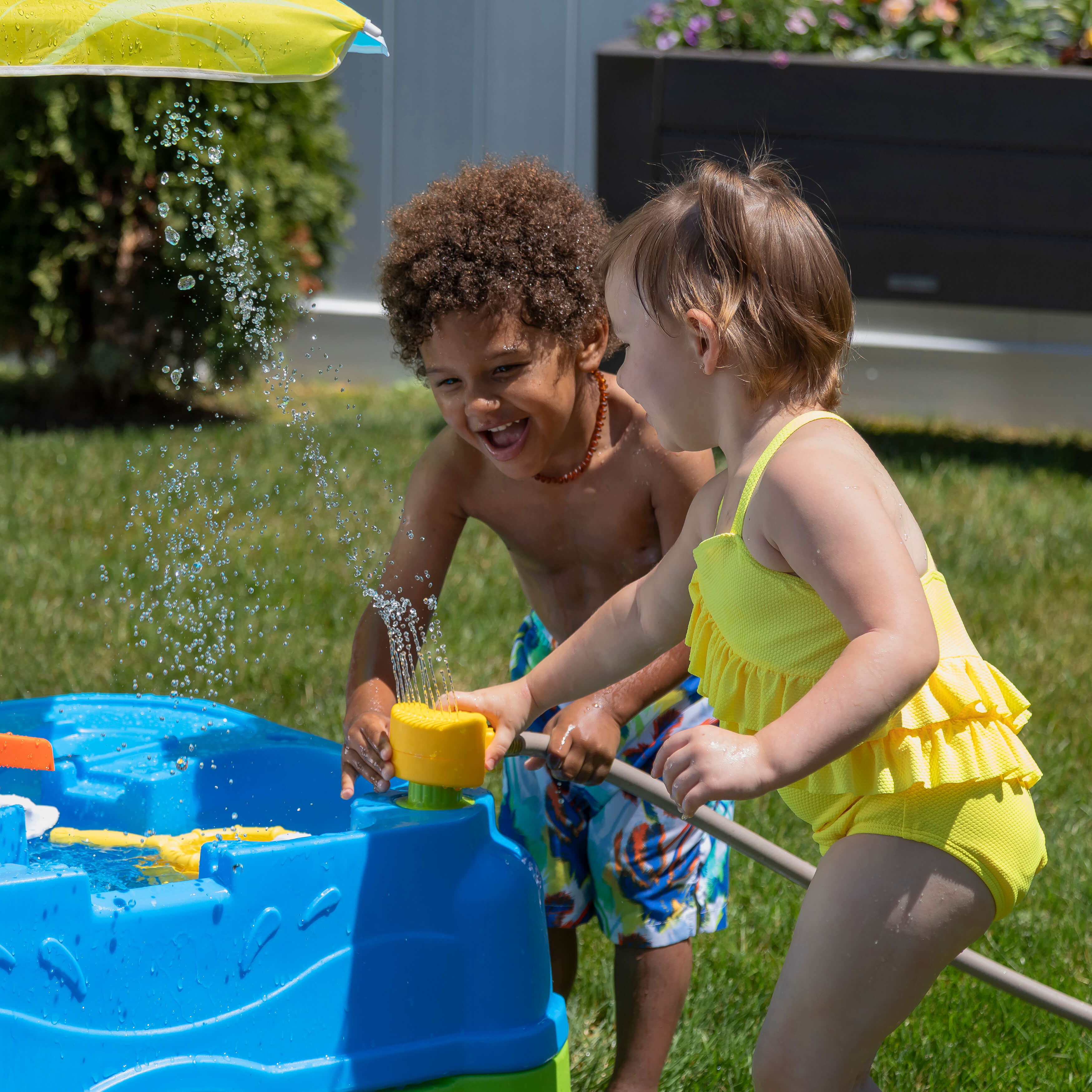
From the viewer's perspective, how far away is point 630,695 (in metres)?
1.61

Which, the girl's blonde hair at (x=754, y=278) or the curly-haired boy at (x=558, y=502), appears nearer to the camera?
the girl's blonde hair at (x=754, y=278)

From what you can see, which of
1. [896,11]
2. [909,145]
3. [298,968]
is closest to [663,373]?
[298,968]

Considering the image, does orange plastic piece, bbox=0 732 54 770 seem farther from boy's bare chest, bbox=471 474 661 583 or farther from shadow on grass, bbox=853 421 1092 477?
shadow on grass, bbox=853 421 1092 477

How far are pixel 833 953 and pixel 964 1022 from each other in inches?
32.5

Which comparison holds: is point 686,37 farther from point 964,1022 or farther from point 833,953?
point 833,953

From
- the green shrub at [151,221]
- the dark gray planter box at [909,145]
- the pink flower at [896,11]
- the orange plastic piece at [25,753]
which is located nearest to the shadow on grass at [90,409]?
the green shrub at [151,221]

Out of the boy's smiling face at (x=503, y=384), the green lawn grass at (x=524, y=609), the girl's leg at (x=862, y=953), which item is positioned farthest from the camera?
the green lawn grass at (x=524, y=609)

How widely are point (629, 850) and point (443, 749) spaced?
520 mm

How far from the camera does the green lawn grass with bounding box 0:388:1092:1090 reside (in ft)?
6.07

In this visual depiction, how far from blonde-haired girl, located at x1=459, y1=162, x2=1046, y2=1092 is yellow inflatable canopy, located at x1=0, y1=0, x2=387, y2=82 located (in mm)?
400

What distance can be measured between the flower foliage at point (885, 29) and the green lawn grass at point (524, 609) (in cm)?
149

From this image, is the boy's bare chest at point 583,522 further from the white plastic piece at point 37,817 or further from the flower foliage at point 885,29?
the flower foliage at point 885,29

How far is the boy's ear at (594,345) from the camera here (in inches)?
68.1

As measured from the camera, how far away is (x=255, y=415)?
5461 millimetres
